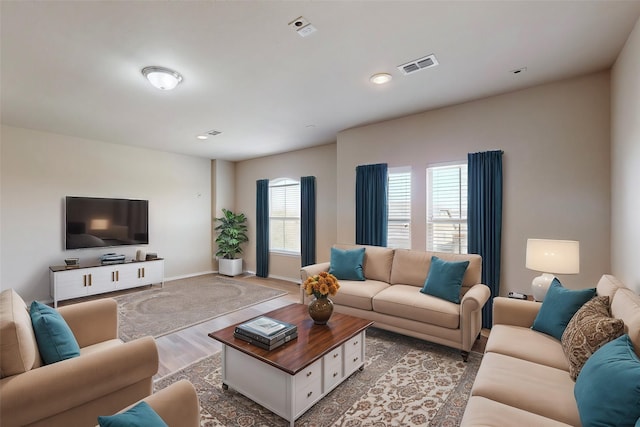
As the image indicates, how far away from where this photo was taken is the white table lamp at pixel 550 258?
2.54m

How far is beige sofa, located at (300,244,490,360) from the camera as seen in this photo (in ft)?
9.02

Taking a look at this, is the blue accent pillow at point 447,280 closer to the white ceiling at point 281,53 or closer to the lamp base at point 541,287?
the lamp base at point 541,287

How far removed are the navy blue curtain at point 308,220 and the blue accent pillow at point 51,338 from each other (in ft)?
14.1

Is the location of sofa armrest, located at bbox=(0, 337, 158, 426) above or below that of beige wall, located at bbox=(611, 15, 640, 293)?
below

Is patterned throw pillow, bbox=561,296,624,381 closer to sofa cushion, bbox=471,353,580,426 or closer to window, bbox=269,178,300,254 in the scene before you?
sofa cushion, bbox=471,353,580,426

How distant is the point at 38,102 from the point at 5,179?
180 cm

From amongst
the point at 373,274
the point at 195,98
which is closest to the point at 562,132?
the point at 373,274

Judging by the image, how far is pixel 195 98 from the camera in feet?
11.2

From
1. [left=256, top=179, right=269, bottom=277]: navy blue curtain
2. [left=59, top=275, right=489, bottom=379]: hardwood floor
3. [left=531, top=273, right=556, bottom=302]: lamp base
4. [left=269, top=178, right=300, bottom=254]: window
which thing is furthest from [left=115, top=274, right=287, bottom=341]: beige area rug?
[left=531, top=273, right=556, bottom=302]: lamp base

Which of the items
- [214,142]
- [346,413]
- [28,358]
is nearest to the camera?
[28,358]

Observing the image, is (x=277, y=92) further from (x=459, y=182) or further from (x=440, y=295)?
(x=440, y=295)

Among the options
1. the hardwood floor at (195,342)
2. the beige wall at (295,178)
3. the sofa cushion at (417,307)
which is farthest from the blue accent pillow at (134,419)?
the beige wall at (295,178)

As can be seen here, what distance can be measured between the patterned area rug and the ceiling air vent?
2.76m

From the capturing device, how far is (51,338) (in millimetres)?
1592
